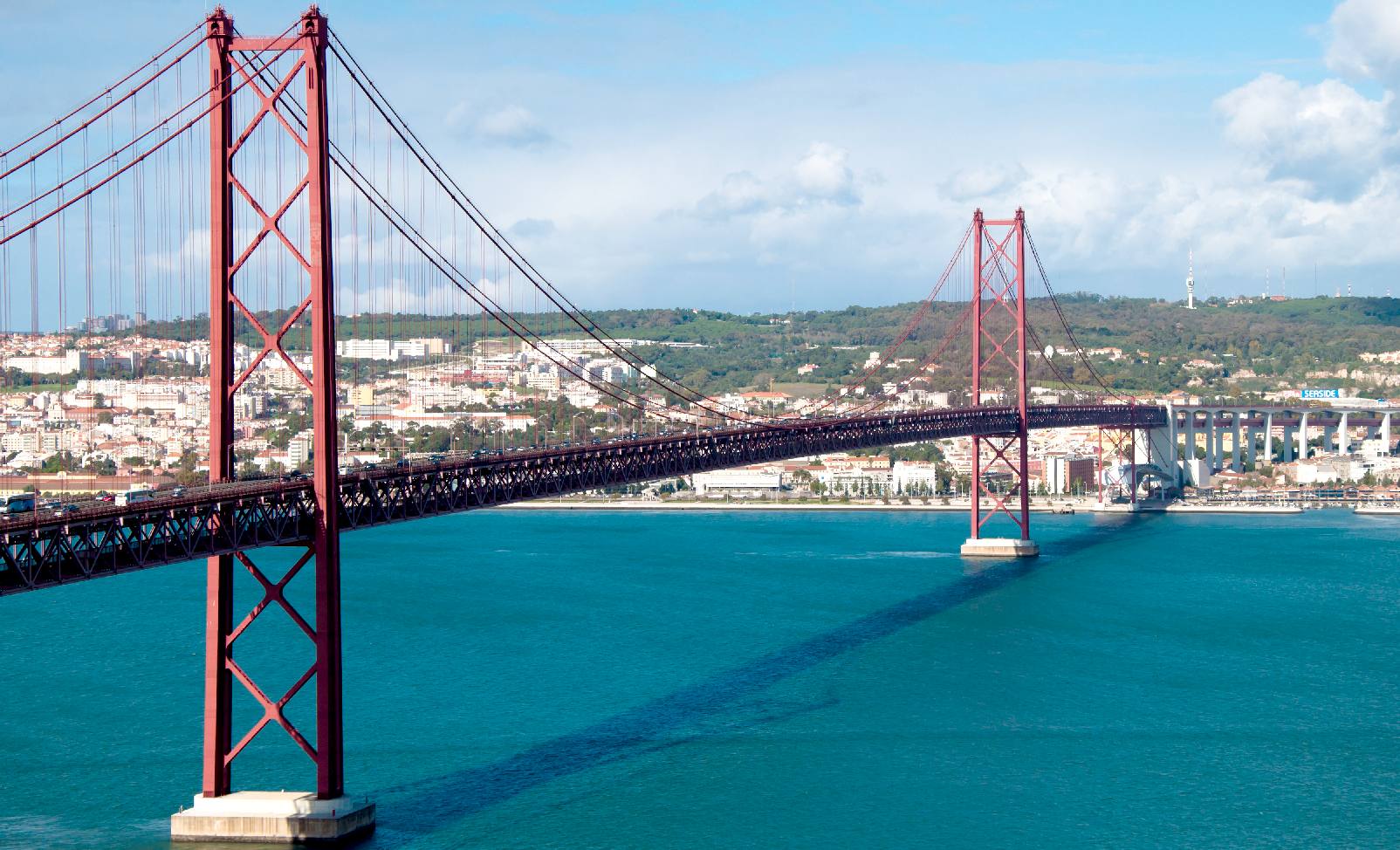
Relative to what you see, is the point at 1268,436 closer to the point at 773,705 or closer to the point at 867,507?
the point at 867,507

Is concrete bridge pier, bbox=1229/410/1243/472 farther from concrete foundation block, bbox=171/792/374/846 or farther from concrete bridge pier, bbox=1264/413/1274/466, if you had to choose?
concrete foundation block, bbox=171/792/374/846

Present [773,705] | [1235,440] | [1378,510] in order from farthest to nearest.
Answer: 1. [1235,440]
2. [1378,510]
3. [773,705]

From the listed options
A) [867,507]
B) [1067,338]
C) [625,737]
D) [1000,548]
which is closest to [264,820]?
[625,737]

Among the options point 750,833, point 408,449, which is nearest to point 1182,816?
point 750,833

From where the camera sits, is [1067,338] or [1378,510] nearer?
[1378,510]

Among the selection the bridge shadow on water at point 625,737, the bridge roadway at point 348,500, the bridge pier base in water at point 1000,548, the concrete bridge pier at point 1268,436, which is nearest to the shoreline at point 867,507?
the concrete bridge pier at point 1268,436

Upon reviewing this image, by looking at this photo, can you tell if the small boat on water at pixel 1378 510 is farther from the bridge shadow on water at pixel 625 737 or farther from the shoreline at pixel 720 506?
the bridge shadow on water at pixel 625 737
